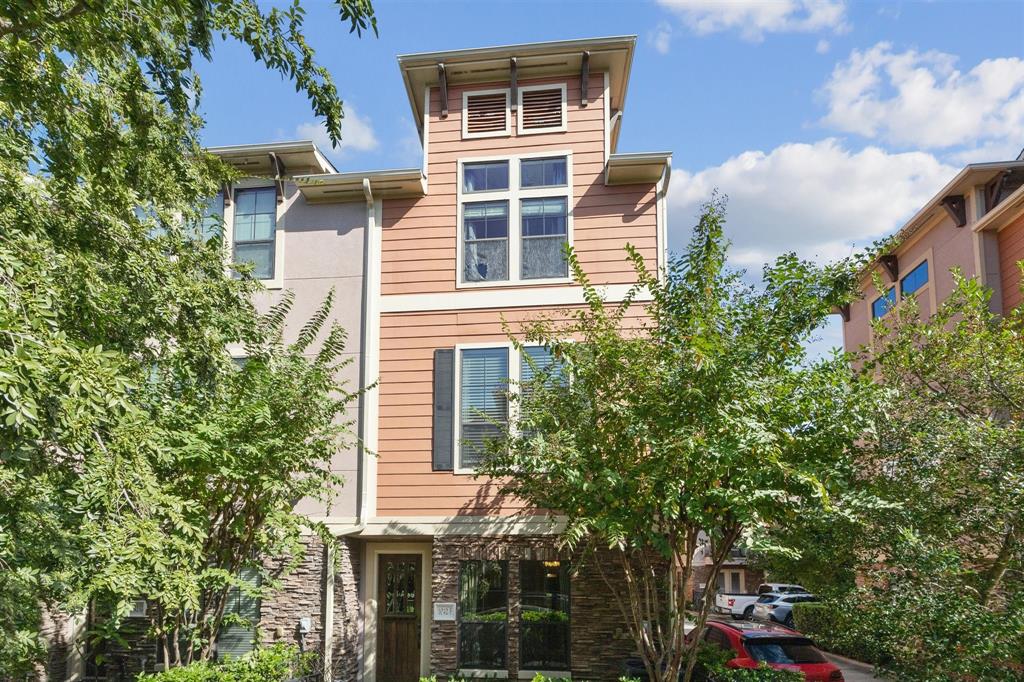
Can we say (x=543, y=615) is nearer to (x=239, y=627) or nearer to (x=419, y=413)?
(x=419, y=413)

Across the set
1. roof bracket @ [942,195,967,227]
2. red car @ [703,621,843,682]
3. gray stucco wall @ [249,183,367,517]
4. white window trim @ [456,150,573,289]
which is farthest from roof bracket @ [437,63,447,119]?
roof bracket @ [942,195,967,227]

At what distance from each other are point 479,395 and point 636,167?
14.4 ft

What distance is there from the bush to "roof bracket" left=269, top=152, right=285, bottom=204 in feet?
24.1

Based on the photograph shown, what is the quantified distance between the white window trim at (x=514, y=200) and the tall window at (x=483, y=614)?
444 centimetres

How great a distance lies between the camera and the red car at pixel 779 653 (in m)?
10.8

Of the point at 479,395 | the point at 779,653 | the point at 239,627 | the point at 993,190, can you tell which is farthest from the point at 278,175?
the point at 993,190

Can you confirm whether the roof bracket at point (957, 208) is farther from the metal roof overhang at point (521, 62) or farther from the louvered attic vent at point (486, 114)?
the louvered attic vent at point (486, 114)

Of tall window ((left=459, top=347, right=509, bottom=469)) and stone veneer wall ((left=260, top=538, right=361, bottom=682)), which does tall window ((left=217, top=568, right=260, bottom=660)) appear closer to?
stone veneer wall ((left=260, top=538, right=361, bottom=682))

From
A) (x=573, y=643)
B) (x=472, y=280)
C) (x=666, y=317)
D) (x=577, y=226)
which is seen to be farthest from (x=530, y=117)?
(x=573, y=643)

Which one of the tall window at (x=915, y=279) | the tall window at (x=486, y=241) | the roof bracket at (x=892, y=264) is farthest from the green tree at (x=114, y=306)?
Answer: the roof bracket at (x=892, y=264)

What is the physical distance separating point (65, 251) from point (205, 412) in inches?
105

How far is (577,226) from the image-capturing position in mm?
12859

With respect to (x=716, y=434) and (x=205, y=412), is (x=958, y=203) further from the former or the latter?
(x=205, y=412)

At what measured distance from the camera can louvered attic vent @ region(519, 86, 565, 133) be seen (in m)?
13.4
